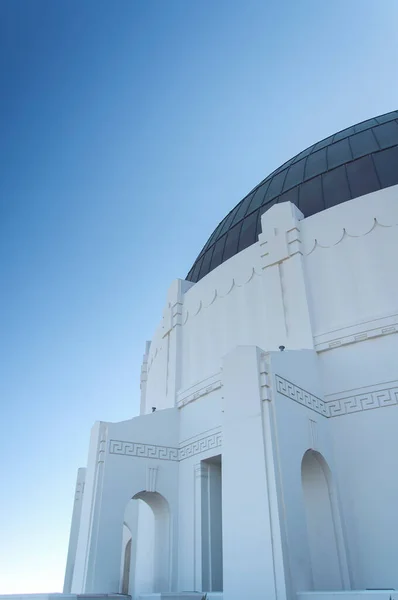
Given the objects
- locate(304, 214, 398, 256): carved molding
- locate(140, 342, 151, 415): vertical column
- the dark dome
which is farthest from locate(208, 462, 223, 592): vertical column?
the dark dome

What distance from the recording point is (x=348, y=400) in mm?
7898

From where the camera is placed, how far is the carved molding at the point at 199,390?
9.92 m

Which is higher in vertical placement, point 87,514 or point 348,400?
point 348,400

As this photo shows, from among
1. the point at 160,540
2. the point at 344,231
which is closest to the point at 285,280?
the point at 344,231

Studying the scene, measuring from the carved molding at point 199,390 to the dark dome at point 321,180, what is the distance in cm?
395

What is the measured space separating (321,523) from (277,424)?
216cm

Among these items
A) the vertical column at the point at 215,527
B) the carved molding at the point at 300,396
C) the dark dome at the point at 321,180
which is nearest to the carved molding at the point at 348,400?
the carved molding at the point at 300,396

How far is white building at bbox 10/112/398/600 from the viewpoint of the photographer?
19.6 feet

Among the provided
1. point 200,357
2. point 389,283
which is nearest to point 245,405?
point 389,283

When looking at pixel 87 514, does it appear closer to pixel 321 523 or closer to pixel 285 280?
pixel 321 523

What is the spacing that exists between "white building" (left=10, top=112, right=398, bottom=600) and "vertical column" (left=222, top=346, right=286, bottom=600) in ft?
0.06

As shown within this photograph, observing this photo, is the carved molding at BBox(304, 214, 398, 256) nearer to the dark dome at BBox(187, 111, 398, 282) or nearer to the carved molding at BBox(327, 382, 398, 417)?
the dark dome at BBox(187, 111, 398, 282)

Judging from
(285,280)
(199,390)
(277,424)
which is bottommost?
(277,424)

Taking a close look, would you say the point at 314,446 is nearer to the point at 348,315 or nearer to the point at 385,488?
the point at 385,488
